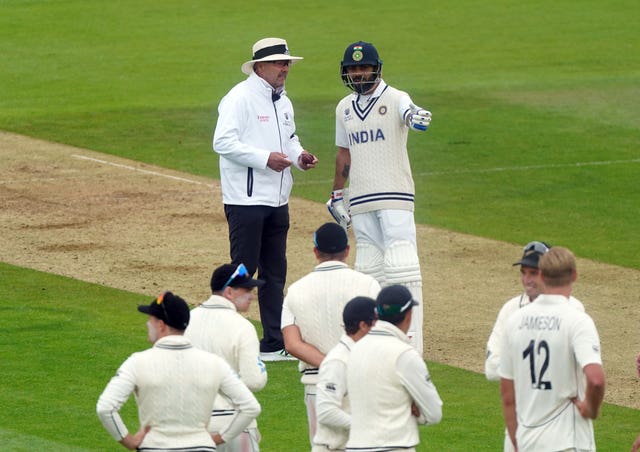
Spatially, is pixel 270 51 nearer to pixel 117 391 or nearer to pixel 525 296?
pixel 525 296

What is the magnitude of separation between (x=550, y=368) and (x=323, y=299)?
1824 mm

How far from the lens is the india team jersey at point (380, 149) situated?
1157cm

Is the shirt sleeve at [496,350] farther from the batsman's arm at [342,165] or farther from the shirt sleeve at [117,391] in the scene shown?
the batsman's arm at [342,165]

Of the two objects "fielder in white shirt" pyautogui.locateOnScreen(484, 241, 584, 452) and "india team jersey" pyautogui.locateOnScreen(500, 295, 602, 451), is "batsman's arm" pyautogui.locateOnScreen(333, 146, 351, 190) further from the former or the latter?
"india team jersey" pyautogui.locateOnScreen(500, 295, 602, 451)

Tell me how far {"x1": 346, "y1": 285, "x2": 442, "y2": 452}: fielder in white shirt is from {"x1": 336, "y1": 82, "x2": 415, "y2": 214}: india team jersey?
3946mm

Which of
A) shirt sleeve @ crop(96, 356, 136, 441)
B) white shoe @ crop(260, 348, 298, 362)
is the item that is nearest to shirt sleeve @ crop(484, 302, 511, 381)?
shirt sleeve @ crop(96, 356, 136, 441)

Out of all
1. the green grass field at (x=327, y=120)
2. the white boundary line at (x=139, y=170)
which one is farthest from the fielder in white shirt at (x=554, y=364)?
the white boundary line at (x=139, y=170)

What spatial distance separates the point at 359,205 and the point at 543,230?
21.8ft

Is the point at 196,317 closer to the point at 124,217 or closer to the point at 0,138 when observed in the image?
the point at 124,217

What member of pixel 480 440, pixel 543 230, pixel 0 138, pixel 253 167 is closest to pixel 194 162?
pixel 0 138

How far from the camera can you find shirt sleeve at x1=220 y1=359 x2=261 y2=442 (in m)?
7.75

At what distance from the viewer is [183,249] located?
1688 cm

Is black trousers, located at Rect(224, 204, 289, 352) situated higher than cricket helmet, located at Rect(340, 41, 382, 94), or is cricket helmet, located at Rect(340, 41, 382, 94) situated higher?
cricket helmet, located at Rect(340, 41, 382, 94)

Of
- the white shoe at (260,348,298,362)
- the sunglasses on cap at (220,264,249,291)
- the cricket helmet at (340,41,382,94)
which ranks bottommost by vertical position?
the white shoe at (260,348,298,362)
